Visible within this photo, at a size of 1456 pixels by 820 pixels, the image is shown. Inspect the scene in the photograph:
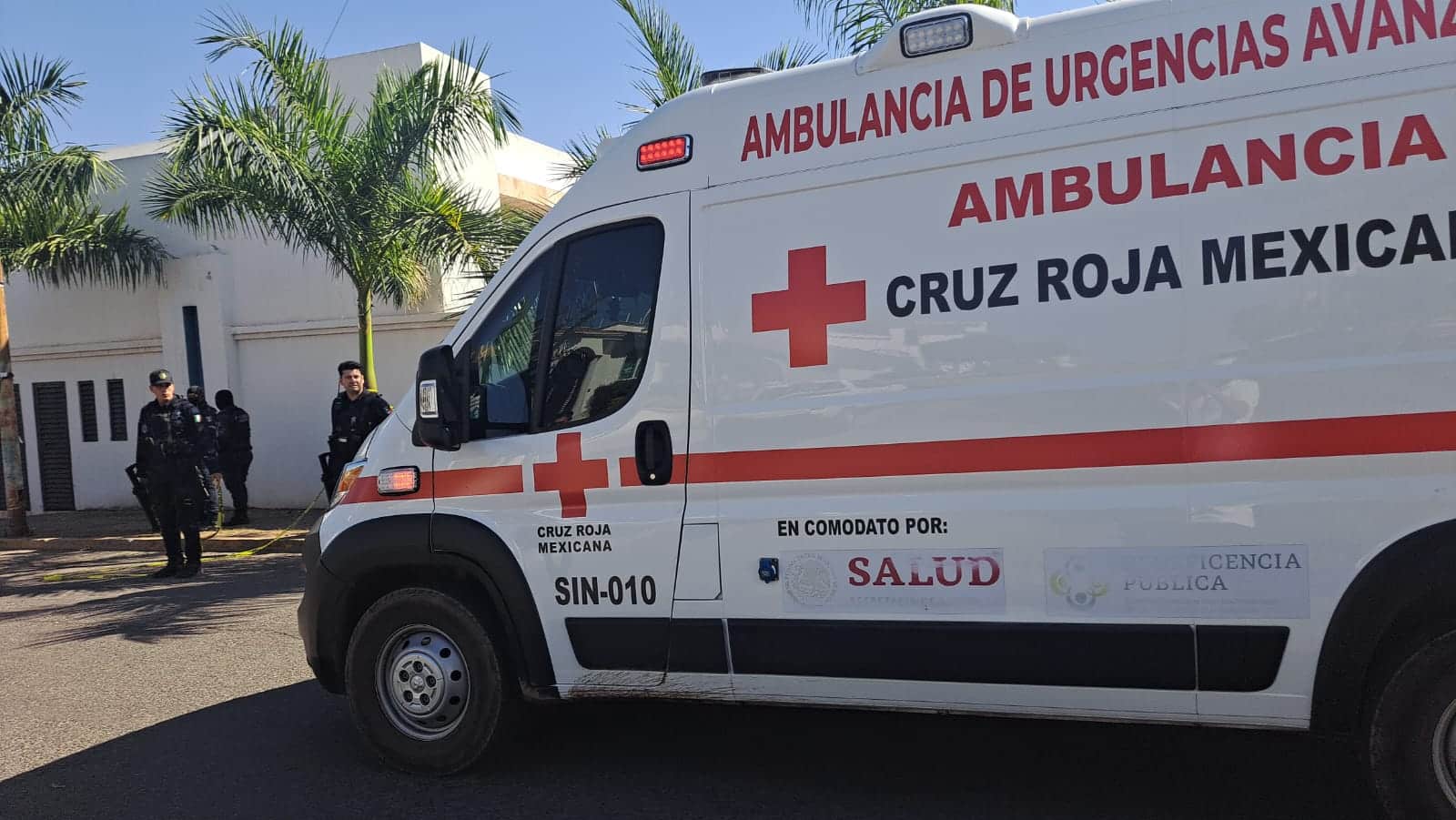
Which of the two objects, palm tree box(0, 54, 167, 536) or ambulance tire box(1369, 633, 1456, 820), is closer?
ambulance tire box(1369, 633, 1456, 820)

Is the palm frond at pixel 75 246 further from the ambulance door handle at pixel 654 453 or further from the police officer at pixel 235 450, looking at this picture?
the ambulance door handle at pixel 654 453

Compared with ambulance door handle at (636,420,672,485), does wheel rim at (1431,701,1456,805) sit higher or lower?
lower

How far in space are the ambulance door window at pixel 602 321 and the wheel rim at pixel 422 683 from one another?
1.03 meters

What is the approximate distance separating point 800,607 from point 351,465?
6.67ft

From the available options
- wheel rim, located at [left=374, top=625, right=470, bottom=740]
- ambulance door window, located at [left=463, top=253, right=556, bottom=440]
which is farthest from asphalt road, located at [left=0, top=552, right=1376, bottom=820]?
ambulance door window, located at [left=463, top=253, right=556, bottom=440]

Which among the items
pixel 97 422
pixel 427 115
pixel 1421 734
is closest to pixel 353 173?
pixel 427 115

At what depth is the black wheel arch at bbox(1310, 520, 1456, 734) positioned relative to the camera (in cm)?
320

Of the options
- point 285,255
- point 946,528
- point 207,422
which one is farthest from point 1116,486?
point 285,255

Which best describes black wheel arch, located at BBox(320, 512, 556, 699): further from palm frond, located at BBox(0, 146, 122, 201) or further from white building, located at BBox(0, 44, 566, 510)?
palm frond, located at BBox(0, 146, 122, 201)

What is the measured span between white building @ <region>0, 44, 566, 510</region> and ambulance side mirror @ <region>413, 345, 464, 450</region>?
Answer: 31.6 feet

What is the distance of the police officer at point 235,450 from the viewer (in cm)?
1391

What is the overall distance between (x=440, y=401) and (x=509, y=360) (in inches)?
11.7

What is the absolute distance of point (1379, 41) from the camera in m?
3.32

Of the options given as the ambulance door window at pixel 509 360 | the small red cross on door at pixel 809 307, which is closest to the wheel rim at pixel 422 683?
the ambulance door window at pixel 509 360
